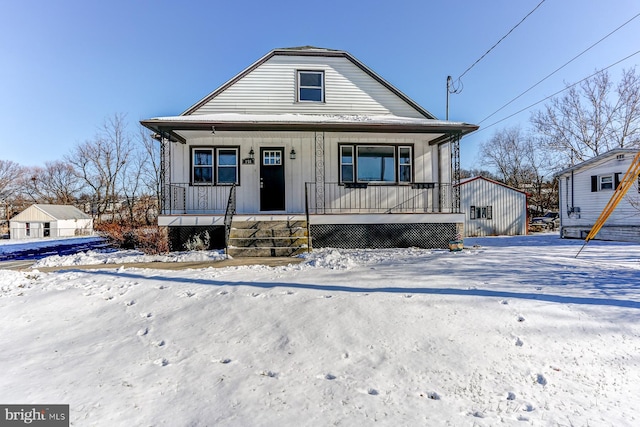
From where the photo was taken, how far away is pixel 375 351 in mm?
3090

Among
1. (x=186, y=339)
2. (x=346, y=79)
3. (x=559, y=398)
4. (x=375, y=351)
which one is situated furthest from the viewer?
(x=346, y=79)

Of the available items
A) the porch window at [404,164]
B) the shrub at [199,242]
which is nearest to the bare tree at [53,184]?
the shrub at [199,242]

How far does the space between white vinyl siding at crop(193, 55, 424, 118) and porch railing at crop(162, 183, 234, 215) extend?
2.94 meters

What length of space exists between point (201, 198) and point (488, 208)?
1658 cm

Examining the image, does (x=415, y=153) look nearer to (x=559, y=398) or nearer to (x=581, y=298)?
(x=581, y=298)

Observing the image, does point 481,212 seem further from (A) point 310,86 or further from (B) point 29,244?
(B) point 29,244

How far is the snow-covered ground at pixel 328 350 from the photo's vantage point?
2352 millimetres

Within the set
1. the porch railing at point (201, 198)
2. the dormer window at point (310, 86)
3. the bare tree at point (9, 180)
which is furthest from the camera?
the bare tree at point (9, 180)

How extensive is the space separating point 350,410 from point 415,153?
32.5 ft

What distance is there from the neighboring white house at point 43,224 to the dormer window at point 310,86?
22486mm

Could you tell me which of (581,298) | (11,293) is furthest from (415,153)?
(11,293)

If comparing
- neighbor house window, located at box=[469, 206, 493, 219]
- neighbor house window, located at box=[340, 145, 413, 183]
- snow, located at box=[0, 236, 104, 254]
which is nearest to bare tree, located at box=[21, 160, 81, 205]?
snow, located at box=[0, 236, 104, 254]

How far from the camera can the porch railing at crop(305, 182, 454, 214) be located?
1073cm

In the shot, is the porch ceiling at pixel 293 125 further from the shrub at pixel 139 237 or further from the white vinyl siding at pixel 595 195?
the white vinyl siding at pixel 595 195
